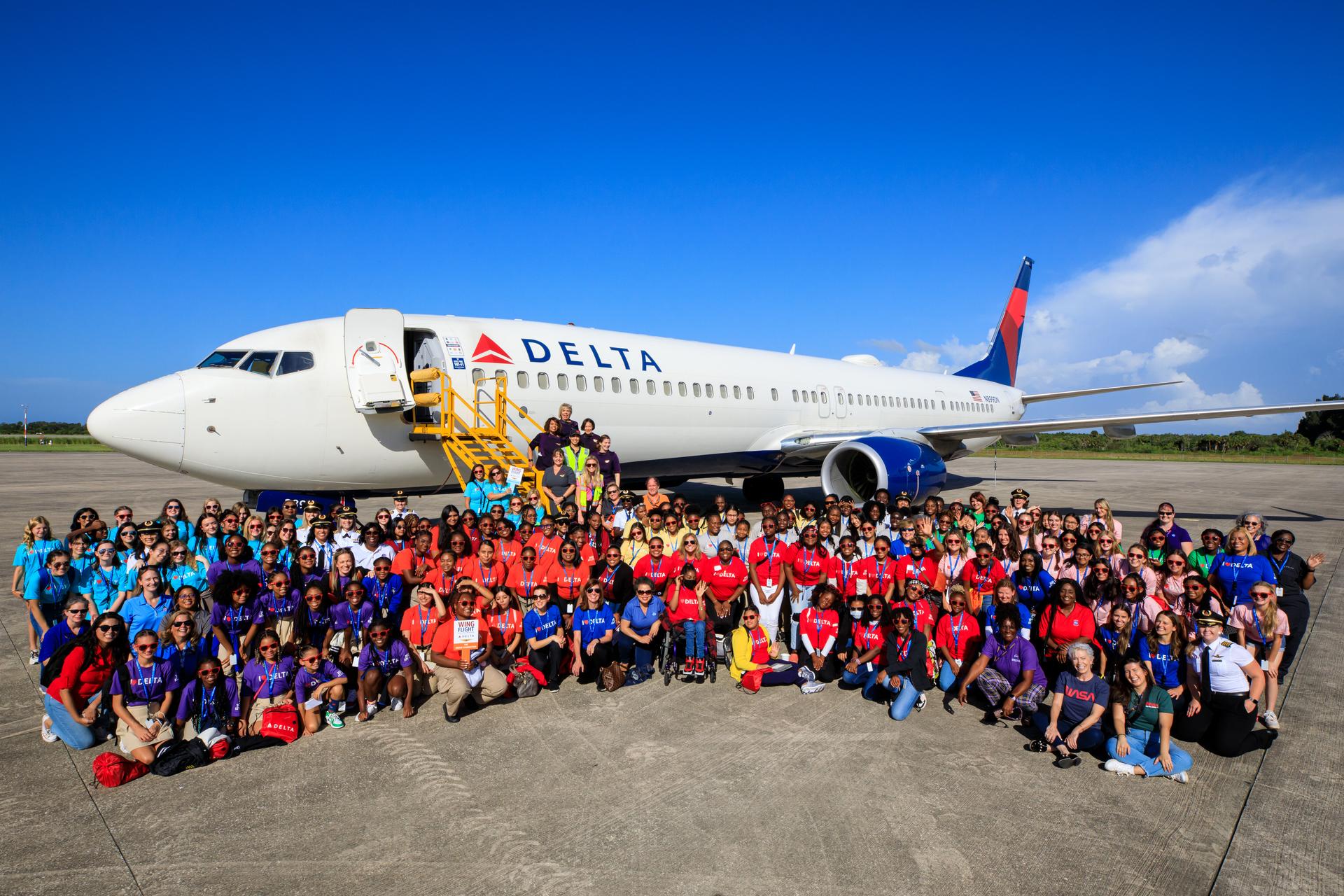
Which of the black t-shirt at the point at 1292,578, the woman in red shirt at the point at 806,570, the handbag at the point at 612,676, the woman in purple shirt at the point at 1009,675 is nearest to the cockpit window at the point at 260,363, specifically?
the handbag at the point at 612,676

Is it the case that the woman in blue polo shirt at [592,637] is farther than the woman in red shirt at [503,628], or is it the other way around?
the woman in blue polo shirt at [592,637]

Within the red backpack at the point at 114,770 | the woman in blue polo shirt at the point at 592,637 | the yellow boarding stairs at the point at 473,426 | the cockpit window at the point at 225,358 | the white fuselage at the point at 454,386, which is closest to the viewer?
the red backpack at the point at 114,770

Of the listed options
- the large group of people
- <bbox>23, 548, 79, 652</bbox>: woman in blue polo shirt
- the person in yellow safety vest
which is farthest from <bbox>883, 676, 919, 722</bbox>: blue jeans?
<bbox>23, 548, 79, 652</bbox>: woman in blue polo shirt

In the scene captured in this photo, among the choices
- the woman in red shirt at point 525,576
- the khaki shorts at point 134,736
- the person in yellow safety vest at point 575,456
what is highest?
the person in yellow safety vest at point 575,456

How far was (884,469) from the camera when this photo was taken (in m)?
13.4

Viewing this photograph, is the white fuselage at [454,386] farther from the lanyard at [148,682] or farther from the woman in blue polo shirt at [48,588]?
the lanyard at [148,682]

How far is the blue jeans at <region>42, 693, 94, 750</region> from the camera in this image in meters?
4.98

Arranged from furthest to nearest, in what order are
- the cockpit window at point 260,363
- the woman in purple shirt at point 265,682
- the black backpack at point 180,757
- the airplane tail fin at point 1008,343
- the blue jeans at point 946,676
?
the airplane tail fin at point 1008,343 → the cockpit window at point 260,363 → the blue jeans at point 946,676 → the woman in purple shirt at point 265,682 → the black backpack at point 180,757

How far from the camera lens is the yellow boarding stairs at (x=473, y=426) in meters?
10.5

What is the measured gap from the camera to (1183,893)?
141 inches

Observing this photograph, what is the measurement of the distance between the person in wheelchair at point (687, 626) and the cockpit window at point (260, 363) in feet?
20.8

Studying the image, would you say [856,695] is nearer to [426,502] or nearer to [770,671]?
[770,671]

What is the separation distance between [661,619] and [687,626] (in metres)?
0.27

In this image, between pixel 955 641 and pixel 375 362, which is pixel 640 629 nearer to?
pixel 955 641
